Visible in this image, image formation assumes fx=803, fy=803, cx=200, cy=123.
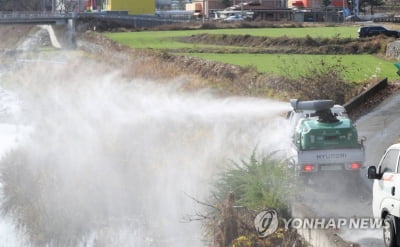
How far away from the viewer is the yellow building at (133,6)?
146000 mm

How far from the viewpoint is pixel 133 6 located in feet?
485

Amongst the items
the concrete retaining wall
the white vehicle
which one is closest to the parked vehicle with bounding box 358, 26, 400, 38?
the concrete retaining wall

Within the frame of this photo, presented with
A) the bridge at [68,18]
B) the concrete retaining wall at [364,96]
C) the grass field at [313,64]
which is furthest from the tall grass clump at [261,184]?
the bridge at [68,18]

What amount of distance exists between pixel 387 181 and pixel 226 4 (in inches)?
6474

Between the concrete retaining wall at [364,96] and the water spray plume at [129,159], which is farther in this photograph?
the concrete retaining wall at [364,96]

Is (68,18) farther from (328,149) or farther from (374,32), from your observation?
(328,149)

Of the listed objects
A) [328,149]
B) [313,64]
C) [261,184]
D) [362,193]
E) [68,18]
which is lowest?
[362,193]

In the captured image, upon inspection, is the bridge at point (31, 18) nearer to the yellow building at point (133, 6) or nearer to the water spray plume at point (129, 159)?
the yellow building at point (133, 6)

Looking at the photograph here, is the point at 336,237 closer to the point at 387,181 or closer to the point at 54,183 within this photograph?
the point at 387,181

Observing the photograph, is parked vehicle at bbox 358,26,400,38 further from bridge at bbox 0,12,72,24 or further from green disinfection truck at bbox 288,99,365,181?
green disinfection truck at bbox 288,99,365,181
